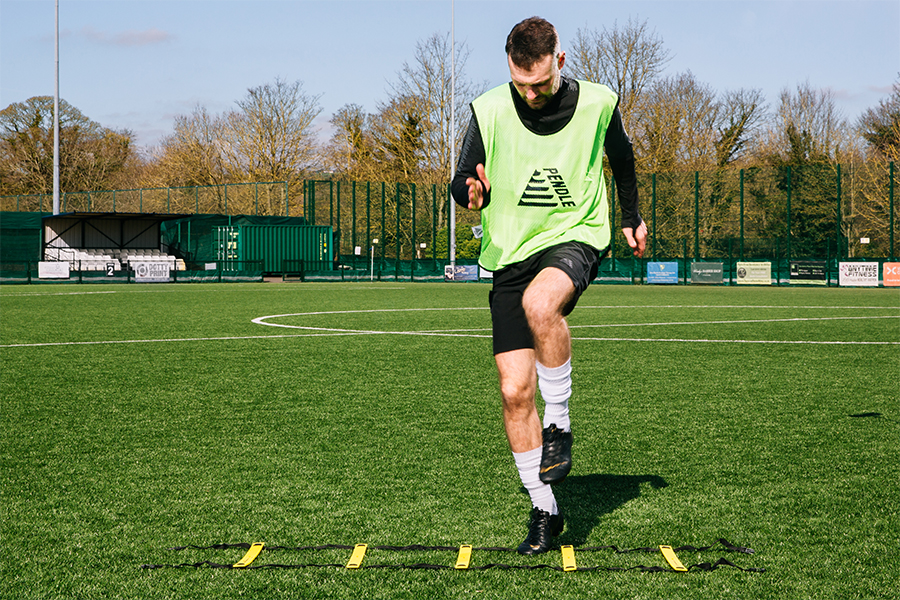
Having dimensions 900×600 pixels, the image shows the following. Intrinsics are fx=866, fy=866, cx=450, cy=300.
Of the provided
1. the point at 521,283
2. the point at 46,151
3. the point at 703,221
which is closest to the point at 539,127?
the point at 521,283

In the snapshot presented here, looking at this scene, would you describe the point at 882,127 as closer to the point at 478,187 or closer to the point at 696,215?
the point at 696,215

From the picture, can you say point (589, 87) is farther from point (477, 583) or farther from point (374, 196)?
point (374, 196)

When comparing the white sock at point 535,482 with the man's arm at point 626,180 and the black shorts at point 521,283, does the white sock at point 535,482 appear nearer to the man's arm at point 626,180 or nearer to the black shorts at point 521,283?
the black shorts at point 521,283

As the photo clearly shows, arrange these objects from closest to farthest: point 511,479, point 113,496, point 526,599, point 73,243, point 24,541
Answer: point 526,599 < point 24,541 < point 113,496 < point 511,479 < point 73,243

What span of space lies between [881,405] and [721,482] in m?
3.17

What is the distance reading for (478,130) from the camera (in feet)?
12.4

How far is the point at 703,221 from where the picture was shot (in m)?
44.8

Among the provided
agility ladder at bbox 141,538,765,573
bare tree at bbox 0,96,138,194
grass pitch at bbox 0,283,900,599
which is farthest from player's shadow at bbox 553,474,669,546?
bare tree at bbox 0,96,138,194

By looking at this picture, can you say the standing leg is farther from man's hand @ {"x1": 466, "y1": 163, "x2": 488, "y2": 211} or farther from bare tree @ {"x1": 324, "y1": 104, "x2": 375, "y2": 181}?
bare tree @ {"x1": 324, "y1": 104, "x2": 375, "y2": 181}

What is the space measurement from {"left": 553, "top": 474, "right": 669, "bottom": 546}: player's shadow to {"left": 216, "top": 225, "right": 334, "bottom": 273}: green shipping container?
4230 centimetres

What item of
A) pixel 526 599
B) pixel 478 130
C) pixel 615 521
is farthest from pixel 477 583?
pixel 478 130

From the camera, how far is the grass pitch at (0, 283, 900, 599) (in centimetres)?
330

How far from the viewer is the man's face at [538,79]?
354 centimetres

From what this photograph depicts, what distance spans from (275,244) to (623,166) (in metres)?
45.8
